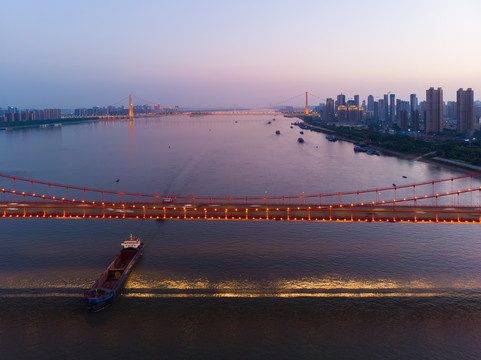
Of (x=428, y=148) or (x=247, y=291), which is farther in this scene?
(x=428, y=148)

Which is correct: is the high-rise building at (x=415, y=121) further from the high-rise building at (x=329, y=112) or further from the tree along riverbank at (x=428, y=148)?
the high-rise building at (x=329, y=112)

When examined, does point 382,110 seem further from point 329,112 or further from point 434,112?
point 434,112

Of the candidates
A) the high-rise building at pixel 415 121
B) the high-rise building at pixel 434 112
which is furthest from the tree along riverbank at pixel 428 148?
the high-rise building at pixel 415 121

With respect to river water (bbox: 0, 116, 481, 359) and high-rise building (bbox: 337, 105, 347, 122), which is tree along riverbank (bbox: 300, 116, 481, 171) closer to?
river water (bbox: 0, 116, 481, 359)

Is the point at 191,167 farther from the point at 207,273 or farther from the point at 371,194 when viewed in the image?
the point at 207,273

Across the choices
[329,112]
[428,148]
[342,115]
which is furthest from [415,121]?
[329,112]
